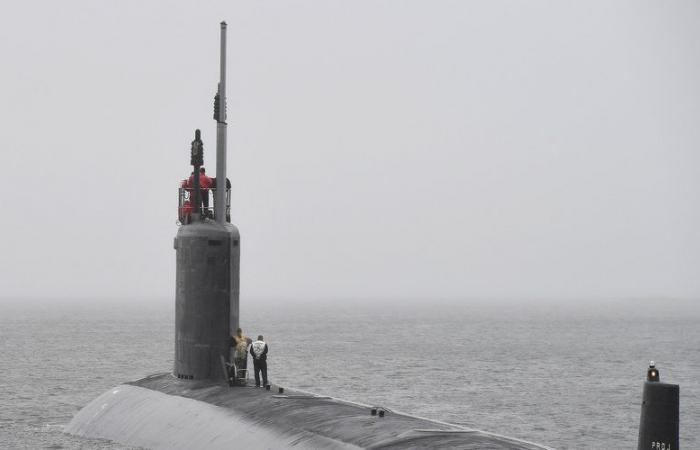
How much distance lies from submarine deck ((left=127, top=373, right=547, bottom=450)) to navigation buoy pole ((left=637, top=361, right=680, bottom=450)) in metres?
2.72

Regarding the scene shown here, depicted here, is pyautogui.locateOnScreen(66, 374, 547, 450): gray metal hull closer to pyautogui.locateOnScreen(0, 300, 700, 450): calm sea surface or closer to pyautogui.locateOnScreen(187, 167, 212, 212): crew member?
pyautogui.locateOnScreen(0, 300, 700, 450): calm sea surface

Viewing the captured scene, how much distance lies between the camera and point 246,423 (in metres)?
19.6

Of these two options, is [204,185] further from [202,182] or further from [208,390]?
[208,390]

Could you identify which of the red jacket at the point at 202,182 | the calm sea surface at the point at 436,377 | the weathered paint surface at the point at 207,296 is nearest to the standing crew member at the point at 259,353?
the weathered paint surface at the point at 207,296

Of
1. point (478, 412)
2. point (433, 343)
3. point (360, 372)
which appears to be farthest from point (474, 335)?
point (478, 412)

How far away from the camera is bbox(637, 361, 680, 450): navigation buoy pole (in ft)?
43.0

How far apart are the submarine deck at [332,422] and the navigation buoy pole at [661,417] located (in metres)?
2.72

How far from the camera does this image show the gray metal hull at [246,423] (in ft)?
54.1

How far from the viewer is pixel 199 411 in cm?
2159

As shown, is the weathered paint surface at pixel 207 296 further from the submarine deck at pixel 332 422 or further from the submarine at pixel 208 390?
the submarine deck at pixel 332 422

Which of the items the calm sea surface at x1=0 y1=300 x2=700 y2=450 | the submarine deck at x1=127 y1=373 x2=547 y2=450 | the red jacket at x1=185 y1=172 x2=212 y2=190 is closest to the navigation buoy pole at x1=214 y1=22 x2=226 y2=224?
the red jacket at x1=185 y1=172 x2=212 y2=190

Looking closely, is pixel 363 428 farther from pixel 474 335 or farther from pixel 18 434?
pixel 474 335

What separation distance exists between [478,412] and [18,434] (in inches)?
690

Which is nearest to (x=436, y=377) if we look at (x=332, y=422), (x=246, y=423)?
(x=246, y=423)
